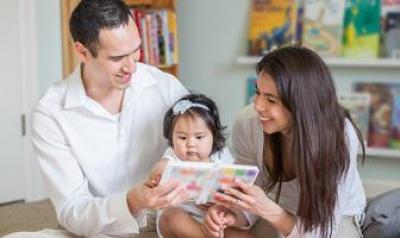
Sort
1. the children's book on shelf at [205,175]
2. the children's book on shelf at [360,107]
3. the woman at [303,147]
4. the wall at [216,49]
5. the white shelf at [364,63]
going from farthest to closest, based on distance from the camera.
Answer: the wall at [216,49] → the children's book on shelf at [360,107] → the white shelf at [364,63] → the woman at [303,147] → the children's book on shelf at [205,175]

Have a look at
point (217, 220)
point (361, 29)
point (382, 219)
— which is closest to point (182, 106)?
point (217, 220)

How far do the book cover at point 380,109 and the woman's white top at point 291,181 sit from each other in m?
1.24

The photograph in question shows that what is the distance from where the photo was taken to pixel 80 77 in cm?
145

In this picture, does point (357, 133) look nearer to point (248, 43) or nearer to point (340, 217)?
point (340, 217)

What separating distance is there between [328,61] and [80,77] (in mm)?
1582

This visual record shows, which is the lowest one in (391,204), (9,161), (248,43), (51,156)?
(9,161)

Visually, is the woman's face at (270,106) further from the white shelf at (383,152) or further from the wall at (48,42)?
the wall at (48,42)

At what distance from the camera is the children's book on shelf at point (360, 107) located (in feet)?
8.95

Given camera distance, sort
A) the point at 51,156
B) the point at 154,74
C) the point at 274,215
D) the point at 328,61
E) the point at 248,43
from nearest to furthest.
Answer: the point at 274,215 < the point at 51,156 < the point at 154,74 < the point at 328,61 < the point at 248,43

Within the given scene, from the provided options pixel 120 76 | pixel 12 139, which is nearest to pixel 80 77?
pixel 120 76

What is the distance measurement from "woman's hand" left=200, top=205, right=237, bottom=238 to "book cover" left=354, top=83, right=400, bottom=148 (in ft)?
5.31

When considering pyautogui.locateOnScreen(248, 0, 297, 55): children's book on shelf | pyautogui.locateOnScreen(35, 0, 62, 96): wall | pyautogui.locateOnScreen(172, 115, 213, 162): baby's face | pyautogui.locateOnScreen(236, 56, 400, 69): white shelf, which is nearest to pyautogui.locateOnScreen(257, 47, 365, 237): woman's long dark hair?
pyautogui.locateOnScreen(172, 115, 213, 162): baby's face

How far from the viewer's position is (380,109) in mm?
2713

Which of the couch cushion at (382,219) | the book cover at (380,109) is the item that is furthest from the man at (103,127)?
the book cover at (380,109)
